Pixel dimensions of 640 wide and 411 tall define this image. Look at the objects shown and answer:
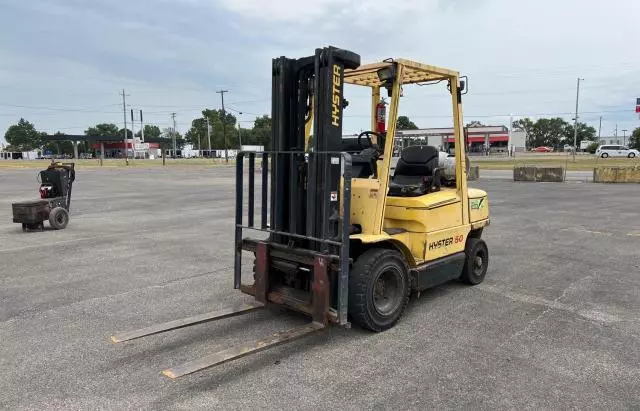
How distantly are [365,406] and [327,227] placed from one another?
1.64 m

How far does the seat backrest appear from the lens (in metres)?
5.91

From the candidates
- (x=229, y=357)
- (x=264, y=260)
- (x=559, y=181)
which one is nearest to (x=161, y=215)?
(x=264, y=260)

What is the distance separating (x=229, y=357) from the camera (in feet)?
12.5

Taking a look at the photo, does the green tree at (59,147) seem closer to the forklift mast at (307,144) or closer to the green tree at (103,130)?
the green tree at (103,130)

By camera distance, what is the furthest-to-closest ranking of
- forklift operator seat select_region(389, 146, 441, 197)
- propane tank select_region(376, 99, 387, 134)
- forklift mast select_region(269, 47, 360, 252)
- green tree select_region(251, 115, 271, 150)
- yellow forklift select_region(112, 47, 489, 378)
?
1. green tree select_region(251, 115, 271, 150)
2. forklift operator seat select_region(389, 146, 441, 197)
3. propane tank select_region(376, 99, 387, 134)
4. forklift mast select_region(269, 47, 360, 252)
5. yellow forklift select_region(112, 47, 489, 378)

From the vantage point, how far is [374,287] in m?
4.72

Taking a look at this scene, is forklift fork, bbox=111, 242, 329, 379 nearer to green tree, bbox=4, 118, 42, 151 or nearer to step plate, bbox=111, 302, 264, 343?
step plate, bbox=111, 302, 264, 343

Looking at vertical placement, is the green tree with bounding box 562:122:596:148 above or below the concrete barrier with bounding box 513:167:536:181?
above

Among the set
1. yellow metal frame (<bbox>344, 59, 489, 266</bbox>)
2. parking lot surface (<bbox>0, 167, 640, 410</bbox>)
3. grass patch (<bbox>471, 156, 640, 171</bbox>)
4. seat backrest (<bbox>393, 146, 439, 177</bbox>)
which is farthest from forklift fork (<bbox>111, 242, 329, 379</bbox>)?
grass patch (<bbox>471, 156, 640, 171</bbox>)

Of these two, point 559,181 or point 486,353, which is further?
point 559,181

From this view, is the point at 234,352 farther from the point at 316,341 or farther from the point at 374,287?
the point at 374,287

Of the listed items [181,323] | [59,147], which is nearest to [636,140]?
[181,323]

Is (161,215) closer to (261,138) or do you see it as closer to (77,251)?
(77,251)

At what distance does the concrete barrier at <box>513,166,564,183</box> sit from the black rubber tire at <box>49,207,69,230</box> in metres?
25.9
